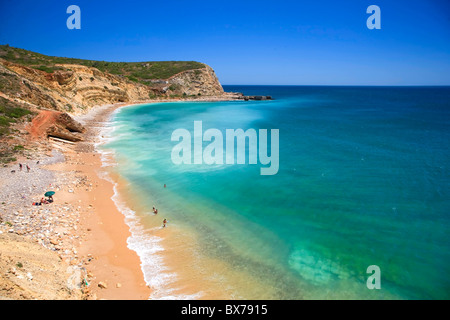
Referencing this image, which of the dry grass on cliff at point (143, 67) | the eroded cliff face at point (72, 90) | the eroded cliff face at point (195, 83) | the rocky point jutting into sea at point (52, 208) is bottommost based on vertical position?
the rocky point jutting into sea at point (52, 208)

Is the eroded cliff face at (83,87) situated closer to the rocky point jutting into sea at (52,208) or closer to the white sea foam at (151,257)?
the rocky point jutting into sea at (52,208)

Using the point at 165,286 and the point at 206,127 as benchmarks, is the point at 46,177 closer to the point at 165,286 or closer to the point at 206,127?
the point at 165,286

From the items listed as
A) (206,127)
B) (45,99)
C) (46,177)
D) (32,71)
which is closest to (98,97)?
(32,71)

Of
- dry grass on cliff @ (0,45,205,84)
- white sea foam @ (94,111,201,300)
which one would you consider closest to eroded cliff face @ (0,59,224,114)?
dry grass on cliff @ (0,45,205,84)

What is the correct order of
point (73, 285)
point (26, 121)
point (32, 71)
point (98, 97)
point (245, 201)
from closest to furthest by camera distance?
point (73, 285) → point (245, 201) → point (26, 121) → point (32, 71) → point (98, 97)

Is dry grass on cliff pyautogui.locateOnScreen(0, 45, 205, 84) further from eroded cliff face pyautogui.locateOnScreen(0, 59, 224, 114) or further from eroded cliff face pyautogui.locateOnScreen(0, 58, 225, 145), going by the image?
eroded cliff face pyautogui.locateOnScreen(0, 58, 225, 145)

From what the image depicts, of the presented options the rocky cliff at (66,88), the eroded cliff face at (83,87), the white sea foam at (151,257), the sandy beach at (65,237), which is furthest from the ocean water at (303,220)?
the eroded cliff face at (83,87)
